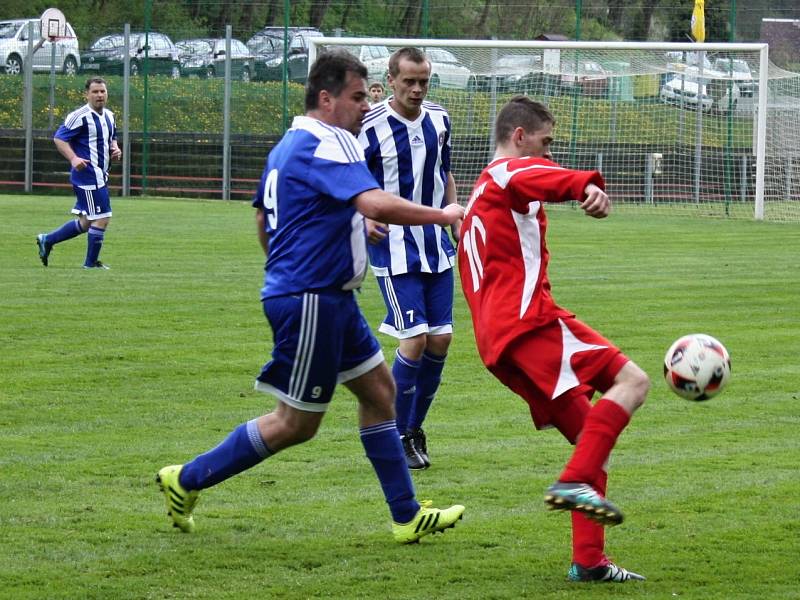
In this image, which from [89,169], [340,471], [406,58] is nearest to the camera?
[340,471]

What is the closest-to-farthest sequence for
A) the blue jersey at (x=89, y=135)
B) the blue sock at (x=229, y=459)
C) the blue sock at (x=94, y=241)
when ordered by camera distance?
the blue sock at (x=229, y=459) → the blue sock at (x=94, y=241) → the blue jersey at (x=89, y=135)

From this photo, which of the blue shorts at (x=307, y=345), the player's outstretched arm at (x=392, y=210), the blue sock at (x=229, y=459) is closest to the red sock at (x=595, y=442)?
the player's outstretched arm at (x=392, y=210)

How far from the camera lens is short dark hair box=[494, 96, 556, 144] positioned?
5184mm

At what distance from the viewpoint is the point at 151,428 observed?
760 centimetres

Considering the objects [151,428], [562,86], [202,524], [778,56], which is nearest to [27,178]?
[562,86]

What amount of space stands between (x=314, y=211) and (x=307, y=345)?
50cm

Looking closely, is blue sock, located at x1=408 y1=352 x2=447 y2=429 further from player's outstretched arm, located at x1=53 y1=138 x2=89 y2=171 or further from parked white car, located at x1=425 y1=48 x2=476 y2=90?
parked white car, located at x1=425 y1=48 x2=476 y2=90

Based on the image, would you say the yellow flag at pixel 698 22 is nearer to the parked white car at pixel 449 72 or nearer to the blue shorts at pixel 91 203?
the parked white car at pixel 449 72

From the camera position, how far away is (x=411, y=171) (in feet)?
24.1

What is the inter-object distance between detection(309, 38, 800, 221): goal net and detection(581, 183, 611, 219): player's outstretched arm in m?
20.2

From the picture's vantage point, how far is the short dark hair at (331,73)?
5.19 m

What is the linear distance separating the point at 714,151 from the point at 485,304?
21901 mm

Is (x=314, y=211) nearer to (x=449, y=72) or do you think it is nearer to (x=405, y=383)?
(x=405, y=383)

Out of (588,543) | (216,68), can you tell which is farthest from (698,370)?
(216,68)
